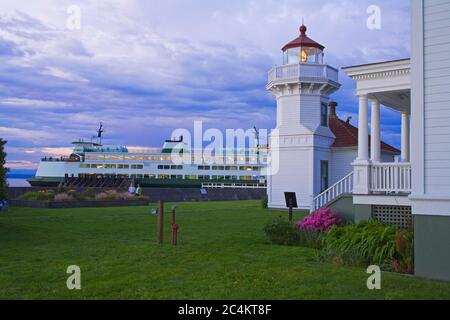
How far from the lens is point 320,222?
14.9 metres

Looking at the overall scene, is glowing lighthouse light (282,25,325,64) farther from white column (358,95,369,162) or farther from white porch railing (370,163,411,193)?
white porch railing (370,163,411,193)

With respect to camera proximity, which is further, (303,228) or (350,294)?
(303,228)

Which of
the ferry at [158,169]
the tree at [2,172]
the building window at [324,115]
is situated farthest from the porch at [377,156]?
the ferry at [158,169]

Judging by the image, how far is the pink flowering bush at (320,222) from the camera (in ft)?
47.6

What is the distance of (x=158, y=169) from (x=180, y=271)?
5312 cm

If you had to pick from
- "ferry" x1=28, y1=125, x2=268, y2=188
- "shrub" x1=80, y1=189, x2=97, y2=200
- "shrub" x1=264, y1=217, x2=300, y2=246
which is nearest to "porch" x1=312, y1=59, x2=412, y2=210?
"shrub" x1=264, y1=217, x2=300, y2=246

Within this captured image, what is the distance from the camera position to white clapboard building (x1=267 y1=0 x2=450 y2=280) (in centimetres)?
883

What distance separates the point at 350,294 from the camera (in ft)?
23.5

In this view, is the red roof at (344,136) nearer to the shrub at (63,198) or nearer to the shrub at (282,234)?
the shrub at (63,198)

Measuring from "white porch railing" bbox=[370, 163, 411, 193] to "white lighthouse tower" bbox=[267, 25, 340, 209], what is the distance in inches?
551
